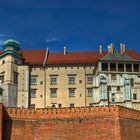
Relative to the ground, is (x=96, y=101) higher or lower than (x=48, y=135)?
higher

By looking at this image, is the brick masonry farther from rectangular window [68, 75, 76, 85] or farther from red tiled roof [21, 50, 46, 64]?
red tiled roof [21, 50, 46, 64]

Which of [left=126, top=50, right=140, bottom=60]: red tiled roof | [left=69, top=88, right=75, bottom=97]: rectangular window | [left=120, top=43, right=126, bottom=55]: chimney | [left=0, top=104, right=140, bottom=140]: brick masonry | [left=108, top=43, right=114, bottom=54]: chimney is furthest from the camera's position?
[left=120, top=43, right=126, bottom=55]: chimney

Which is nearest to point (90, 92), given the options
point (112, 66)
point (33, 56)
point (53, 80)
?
point (53, 80)

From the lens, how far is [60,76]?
237ft

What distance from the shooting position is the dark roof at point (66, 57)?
7294 centimetres

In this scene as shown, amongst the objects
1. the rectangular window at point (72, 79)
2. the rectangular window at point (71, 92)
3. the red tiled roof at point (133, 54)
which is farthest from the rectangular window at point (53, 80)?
the red tiled roof at point (133, 54)

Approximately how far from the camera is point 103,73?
65.8m

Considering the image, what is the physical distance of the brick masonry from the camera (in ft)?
156

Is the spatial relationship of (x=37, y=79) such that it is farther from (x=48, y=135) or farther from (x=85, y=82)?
(x=48, y=135)

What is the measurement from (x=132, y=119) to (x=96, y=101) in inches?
658

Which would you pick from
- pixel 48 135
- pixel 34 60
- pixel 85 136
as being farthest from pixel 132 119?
pixel 34 60

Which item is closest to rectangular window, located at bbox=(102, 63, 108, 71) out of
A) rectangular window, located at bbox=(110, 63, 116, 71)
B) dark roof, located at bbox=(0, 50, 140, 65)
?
rectangular window, located at bbox=(110, 63, 116, 71)

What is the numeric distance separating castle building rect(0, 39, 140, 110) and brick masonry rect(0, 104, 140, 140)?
16403 mm

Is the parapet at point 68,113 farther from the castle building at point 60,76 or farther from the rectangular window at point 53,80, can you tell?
the rectangular window at point 53,80
